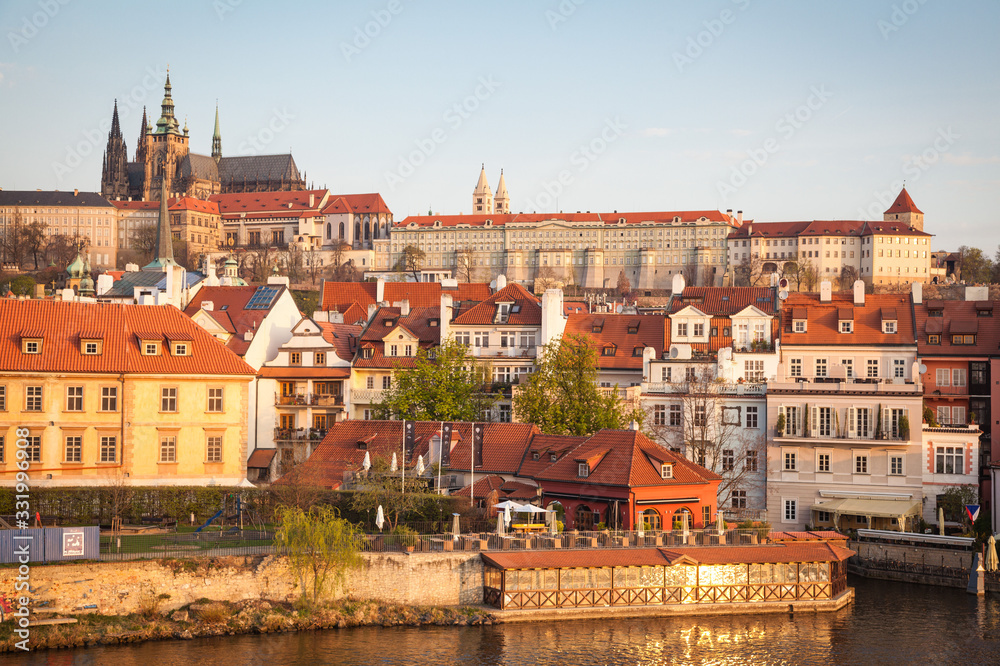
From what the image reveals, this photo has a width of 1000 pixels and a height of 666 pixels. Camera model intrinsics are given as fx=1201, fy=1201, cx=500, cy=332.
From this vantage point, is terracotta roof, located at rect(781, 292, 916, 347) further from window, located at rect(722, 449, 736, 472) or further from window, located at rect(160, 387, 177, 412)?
window, located at rect(160, 387, 177, 412)

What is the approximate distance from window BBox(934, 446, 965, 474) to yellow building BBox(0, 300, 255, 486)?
3010 cm

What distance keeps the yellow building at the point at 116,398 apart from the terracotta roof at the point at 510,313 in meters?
15.9

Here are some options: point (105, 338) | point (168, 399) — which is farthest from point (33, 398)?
point (168, 399)

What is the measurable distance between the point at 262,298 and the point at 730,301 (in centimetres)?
2591

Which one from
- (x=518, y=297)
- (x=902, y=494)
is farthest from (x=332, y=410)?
(x=902, y=494)

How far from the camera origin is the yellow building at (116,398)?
154 feet

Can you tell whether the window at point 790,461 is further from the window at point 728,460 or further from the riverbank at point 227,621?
the riverbank at point 227,621

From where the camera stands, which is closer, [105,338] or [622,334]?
[105,338]

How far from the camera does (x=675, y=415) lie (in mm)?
56719

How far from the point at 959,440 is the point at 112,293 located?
61.1 meters

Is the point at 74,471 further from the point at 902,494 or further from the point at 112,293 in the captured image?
the point at 112,293

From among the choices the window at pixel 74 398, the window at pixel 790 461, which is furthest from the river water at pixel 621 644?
the window at pixel 74 398

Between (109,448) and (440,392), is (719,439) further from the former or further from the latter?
(109,448)

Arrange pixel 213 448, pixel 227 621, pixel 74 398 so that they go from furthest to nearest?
1. pixel 213 448
2. pixel 74 398
3. pixel 227 621
